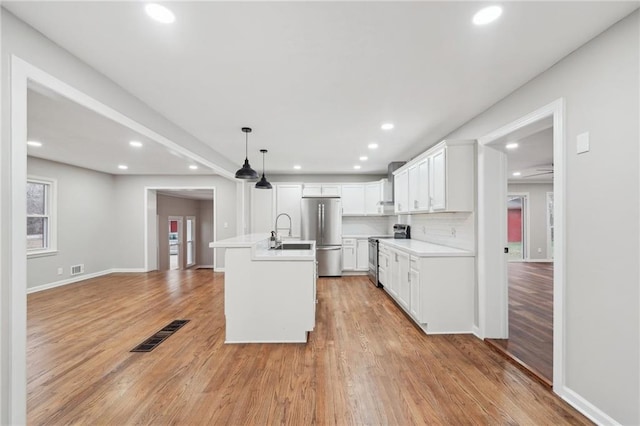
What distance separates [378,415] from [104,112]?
3.22 meters

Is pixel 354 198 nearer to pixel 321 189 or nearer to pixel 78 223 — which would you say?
pixel 321 189

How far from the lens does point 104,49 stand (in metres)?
1.99

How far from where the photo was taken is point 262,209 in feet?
22.5

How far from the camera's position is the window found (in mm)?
5422

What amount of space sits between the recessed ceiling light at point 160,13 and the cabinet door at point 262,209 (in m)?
5.21

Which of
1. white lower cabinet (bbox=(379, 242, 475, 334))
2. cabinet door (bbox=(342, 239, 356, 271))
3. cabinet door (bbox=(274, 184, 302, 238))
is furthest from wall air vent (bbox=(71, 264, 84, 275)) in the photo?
white lower cabinet (bbox=(379, 242, 475, 334))

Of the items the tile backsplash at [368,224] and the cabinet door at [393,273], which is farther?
the tile backsplash at [368,224]

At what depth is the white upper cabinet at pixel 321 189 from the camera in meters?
6.89

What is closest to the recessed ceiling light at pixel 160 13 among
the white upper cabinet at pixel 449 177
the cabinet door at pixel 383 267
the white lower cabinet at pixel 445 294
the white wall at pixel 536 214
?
the white upper cabinet at pixel 449 177

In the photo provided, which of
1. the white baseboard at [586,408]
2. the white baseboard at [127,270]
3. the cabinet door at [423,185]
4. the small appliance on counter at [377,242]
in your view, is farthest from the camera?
the white baseboard at [127,270]

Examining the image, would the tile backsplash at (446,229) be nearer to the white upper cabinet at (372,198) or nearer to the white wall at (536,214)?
the white upper cabinet at (372,198)

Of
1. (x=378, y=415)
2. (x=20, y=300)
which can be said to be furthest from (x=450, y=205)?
(x=20, y=300)

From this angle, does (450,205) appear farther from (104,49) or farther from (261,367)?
(104,49)

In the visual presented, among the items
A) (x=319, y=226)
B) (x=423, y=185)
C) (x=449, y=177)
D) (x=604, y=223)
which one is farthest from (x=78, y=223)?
(x=604, y=223)
